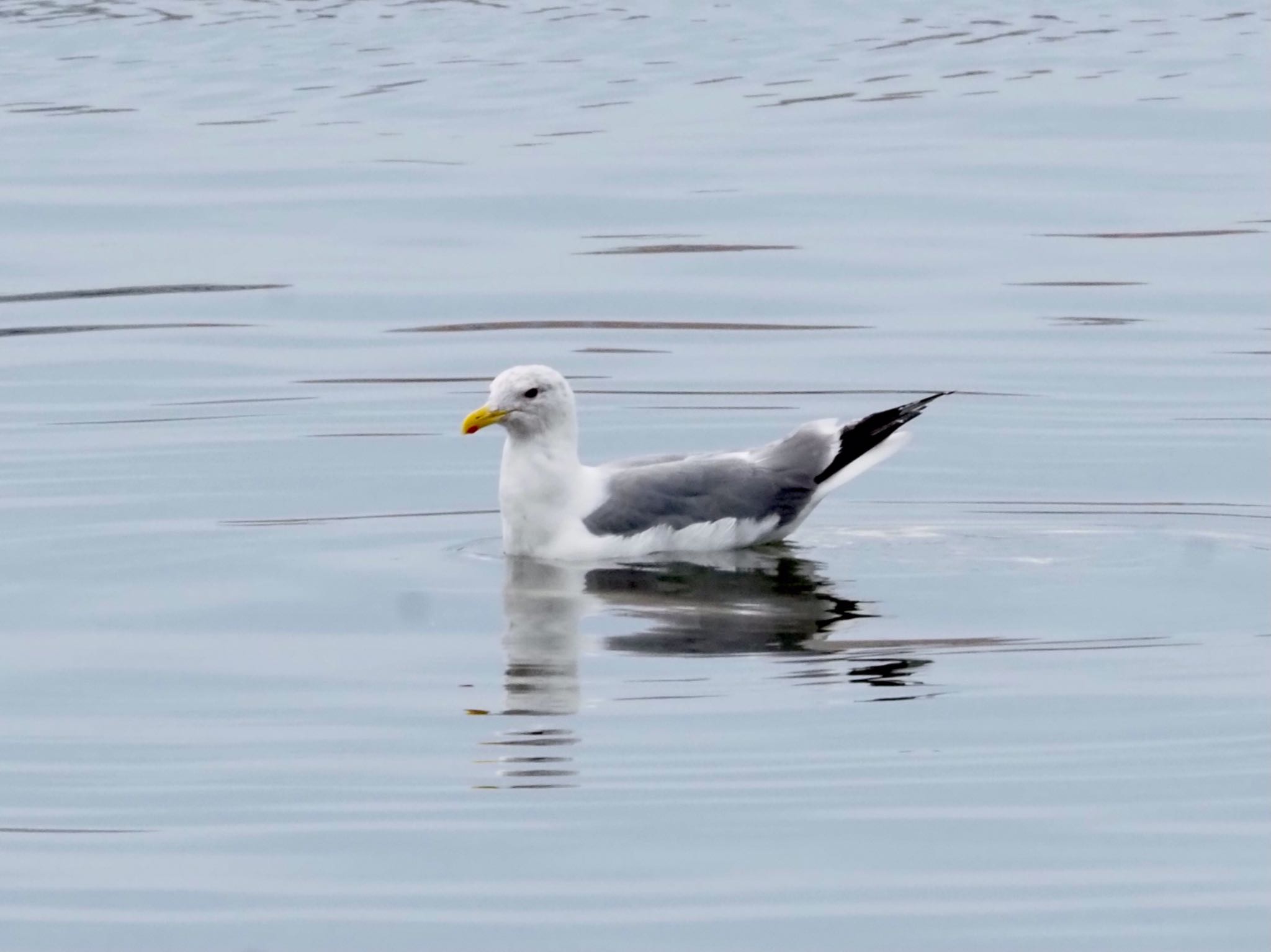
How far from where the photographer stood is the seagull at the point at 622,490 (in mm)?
11125

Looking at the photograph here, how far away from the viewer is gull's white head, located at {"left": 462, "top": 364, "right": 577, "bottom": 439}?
11.3 meters

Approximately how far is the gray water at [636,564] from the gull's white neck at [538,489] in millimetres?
299

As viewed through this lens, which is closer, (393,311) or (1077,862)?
(1077,862)

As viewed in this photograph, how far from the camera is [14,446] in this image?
1302 cm

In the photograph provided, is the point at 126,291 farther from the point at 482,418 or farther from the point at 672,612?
the point at 672,612

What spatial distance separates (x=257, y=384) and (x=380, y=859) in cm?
738

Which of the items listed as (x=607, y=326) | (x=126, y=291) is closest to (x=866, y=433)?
(x=607, y=326)

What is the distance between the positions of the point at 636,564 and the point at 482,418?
0.90 meters

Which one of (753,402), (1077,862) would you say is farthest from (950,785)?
(753,402)

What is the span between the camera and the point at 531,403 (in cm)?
1129

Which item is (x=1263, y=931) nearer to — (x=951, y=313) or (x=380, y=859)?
(x=380, y=859)

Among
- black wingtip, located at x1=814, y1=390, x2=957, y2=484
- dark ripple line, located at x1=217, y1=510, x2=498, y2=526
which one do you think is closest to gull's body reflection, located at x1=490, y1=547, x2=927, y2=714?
black wingtip, located at x1=814, y1=390, x2=957, y2=484

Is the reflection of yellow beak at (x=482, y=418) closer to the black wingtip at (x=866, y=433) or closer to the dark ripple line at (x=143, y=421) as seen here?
the black wingtip at (x=866, y=433)

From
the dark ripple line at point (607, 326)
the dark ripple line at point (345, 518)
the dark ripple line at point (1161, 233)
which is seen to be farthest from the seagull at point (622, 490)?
the dark ripple line at point (1161, 233)
